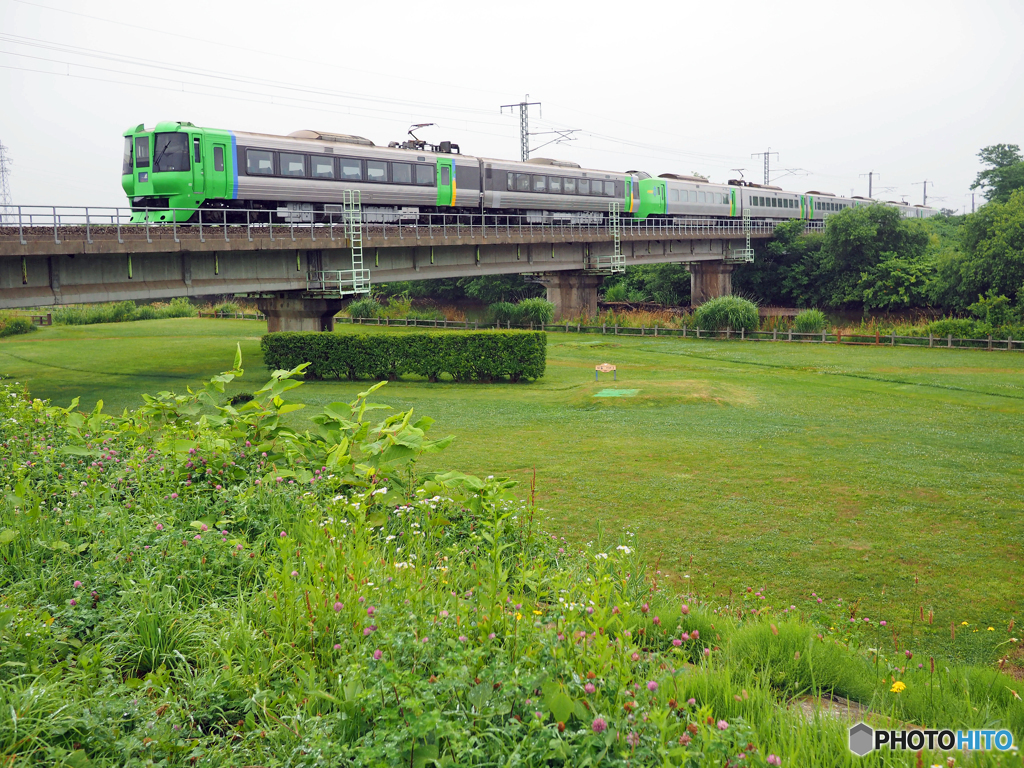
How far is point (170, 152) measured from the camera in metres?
25.5

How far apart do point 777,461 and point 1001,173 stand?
70.3m

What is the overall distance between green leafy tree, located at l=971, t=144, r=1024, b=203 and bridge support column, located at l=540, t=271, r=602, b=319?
133 ft

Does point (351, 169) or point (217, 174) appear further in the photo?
point (351, 169)

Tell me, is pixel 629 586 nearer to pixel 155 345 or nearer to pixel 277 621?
pixel 277 621

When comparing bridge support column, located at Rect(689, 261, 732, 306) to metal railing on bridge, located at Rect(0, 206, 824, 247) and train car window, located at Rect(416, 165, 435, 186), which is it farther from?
train car window, located at Rect(416, 165, 435, 186)

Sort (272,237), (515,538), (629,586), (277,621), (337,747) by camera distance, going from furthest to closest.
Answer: (272,237), (515,538), (629,586), (277,621), (337,747)

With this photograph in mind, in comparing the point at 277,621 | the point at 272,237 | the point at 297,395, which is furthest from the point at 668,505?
the point at 272,237

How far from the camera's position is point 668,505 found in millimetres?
11859

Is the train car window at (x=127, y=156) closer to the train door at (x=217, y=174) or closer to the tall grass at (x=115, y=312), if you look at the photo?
the train door at (x=217, y=174)

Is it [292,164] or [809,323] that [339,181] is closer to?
[292,164]

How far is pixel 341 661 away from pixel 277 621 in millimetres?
785

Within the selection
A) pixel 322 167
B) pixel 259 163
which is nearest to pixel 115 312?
pixel 322 167

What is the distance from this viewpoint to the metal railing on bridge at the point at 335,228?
22625mm

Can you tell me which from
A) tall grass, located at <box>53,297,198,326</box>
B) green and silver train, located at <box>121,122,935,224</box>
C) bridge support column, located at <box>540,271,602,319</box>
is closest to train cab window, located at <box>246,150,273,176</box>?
green and silver train, located at <box>121,122,935,224</box>
